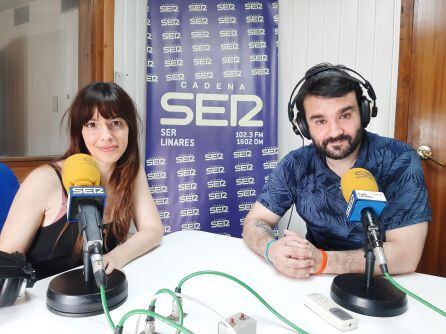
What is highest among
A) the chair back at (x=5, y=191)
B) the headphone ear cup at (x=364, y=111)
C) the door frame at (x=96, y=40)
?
the door frame at (x=96, y=40)

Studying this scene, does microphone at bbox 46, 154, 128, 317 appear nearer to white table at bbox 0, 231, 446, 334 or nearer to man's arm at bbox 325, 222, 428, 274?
white table at bbox 0, 231, 446, 334

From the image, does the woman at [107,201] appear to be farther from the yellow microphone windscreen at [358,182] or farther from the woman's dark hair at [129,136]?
the yellow microphone windscreen at [358,182]

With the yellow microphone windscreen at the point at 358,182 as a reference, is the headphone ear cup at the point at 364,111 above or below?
above

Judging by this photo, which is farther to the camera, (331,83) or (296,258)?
(331,83)

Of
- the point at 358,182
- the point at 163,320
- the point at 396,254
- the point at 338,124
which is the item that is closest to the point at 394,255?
the point at 396,254

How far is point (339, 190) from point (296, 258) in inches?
16.7

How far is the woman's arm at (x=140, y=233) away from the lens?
123 centimetres

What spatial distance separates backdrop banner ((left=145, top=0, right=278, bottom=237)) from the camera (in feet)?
9.27

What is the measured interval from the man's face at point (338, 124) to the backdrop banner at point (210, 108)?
142cm

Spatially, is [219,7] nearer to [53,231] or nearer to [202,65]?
[202,65]

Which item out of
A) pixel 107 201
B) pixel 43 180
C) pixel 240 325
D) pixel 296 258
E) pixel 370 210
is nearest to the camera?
pixel 240 325

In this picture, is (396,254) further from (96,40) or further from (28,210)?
(96,40)

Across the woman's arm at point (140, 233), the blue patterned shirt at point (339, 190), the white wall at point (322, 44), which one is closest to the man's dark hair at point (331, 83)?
the blue patterned shirt at point (339, 190)

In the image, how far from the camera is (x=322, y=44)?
2885 mm
